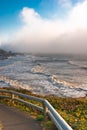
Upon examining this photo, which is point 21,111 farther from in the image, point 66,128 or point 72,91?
point 72,91

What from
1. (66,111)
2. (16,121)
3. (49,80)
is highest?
(16,121)

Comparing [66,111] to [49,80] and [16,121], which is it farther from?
[49,80]

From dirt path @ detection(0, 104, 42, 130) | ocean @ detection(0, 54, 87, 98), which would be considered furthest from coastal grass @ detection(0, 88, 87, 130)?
ocean @ detection(0, 54, 87, 98)

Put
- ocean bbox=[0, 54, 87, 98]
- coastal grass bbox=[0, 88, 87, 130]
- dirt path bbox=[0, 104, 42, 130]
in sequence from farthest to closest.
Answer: ocean bbox=[0, 54, 87, 98]
coastal grass bbox=[0, 88, 87, 130]
dirt path bbox=[0, 104, 42, 130]

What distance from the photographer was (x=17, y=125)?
431 inches

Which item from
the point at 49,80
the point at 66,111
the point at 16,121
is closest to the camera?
the point at 16,121

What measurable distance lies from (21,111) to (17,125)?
3353mm

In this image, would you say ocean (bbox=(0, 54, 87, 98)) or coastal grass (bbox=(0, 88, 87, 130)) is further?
ocean (bbox=(0, 54, 87, 98))

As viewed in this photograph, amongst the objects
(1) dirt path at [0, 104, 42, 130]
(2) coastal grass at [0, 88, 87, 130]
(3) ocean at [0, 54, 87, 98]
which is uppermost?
(1) dirt path at [0, 104, 42, 130]

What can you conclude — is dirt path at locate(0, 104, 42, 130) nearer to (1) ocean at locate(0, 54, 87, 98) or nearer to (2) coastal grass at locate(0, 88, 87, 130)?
(2) coastal grass at locate(0, 88, 87, 130)

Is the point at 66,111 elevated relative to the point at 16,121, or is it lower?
lower

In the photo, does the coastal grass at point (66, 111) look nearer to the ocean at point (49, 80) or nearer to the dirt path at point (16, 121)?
the dirt path at point (16, 121)

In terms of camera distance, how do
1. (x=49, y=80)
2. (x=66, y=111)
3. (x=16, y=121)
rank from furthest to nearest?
(x=49, y=80) → (x=66, y=111) → (x=16, y=121)

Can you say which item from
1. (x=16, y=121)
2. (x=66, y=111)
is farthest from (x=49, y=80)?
(x=16, y=121)
